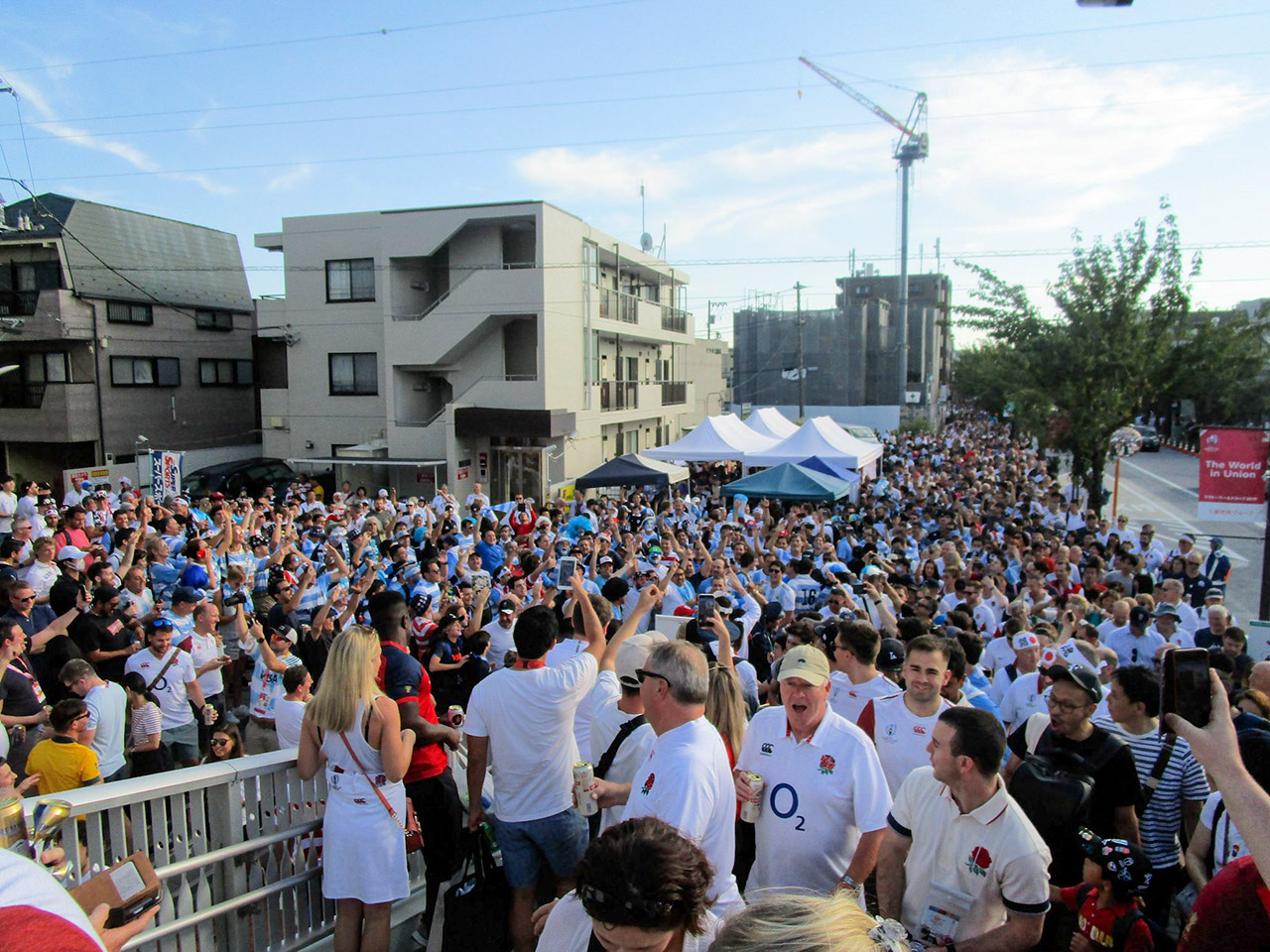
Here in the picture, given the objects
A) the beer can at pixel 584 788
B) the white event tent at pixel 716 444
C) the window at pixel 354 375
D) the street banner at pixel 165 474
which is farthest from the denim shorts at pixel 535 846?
the window at pixel 354 375

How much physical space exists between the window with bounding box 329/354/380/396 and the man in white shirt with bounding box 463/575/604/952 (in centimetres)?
2311

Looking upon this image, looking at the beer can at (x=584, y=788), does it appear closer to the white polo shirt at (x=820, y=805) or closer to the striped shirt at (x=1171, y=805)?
the white polo shirt at (x=820, y=805)

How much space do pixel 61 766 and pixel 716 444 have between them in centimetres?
1663

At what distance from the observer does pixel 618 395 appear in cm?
2889

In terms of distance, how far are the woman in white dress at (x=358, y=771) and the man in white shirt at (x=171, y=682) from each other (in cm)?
305

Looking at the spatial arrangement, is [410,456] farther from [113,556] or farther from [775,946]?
[775,946]

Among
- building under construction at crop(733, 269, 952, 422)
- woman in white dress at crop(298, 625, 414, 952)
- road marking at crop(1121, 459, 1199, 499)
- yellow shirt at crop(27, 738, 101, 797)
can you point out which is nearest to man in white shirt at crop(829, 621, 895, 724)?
woman in white dress at crop(298, 625, 414, 952)

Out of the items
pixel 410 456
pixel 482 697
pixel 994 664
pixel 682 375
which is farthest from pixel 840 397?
pixel 482 697

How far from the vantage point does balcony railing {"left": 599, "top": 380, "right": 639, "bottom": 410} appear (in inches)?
1083

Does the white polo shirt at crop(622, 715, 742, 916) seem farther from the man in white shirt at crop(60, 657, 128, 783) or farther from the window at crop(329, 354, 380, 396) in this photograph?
the window at crop(329, 354, 380, 396)

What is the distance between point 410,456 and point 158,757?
18878mm

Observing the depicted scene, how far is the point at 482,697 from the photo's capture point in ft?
12.6

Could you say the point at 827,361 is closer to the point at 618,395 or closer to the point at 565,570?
the point at 618,395

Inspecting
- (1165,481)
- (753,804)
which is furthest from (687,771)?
(1165,481)
